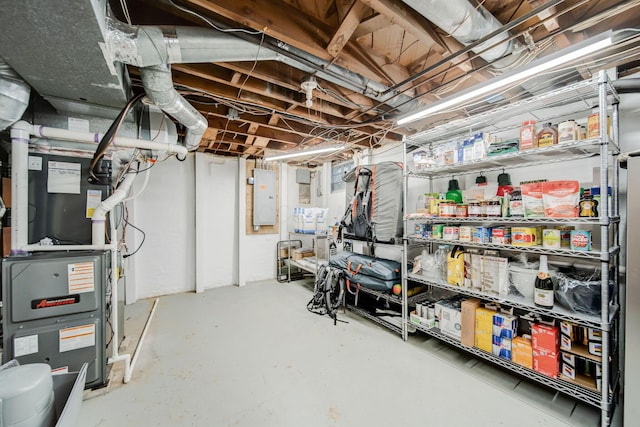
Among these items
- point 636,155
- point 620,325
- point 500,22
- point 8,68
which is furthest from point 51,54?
point 620,325

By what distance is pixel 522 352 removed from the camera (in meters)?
1.90

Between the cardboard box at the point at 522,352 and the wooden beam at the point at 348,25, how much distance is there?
2529 millimetres

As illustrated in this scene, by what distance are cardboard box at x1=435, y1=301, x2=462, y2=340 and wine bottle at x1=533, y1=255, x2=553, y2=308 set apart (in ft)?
2.16

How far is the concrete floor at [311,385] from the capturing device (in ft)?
5.50

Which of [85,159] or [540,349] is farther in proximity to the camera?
[85,159]

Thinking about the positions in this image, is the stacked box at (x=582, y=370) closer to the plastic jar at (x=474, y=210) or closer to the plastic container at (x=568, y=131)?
the plastic jar at (x=474, y=210)

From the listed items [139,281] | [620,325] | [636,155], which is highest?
[636,155]

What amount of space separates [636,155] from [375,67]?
174 cm

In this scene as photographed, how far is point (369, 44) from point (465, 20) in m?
0.76

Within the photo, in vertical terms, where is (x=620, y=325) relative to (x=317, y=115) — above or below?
below

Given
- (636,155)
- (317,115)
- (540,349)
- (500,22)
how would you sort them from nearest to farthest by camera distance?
(636,155) → (500,22) → (540,349) → (317,115)

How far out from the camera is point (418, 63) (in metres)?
2.18

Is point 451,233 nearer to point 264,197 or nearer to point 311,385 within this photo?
point 311,385

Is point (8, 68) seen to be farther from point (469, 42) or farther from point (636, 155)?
point (636, 155)
